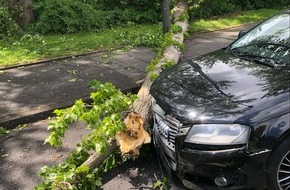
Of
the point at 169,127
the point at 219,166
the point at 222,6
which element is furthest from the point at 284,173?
the point at 222,6

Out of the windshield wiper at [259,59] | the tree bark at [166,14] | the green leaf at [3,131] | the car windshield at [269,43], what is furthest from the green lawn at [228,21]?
the green leaf at [3,131]

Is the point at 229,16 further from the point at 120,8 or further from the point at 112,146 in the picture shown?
the point at 112,146

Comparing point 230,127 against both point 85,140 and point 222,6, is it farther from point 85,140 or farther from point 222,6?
point 222,6

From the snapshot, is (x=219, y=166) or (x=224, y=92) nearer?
(x=219, y=166)

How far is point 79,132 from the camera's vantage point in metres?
5.00

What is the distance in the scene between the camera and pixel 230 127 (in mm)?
3025

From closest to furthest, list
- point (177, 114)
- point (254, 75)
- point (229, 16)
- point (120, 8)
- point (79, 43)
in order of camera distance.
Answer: point (177, 114), point (254, 75), point (79, 43), point (120, 8), point (229, 16)

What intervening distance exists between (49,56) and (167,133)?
18.0 feet

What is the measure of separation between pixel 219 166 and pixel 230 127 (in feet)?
1.13

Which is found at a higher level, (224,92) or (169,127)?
(224,92)

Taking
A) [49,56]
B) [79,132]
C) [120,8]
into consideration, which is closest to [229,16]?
[120,8]

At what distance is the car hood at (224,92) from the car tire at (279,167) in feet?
1.01

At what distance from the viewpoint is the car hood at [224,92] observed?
9.98 feet

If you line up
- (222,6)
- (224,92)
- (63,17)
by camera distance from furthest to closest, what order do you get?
(222,6)
(63,17)
(224,92)
